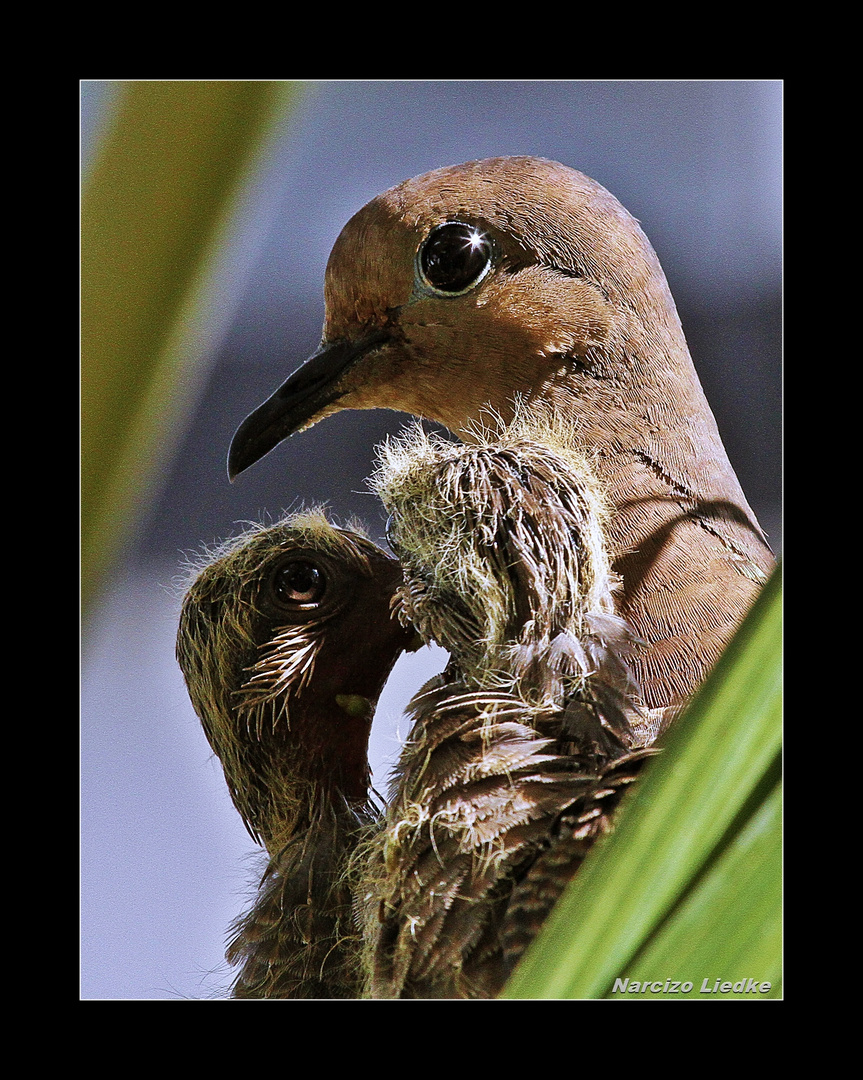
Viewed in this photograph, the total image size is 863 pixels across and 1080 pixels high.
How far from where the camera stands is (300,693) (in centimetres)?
85

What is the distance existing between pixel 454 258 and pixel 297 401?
204mm

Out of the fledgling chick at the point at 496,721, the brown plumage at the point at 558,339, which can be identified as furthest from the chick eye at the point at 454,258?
the fledgling chick at the point at 496,721

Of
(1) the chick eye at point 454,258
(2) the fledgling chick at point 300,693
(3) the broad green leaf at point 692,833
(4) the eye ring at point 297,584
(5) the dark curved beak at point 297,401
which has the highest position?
(1) the chick eye at point 454,258

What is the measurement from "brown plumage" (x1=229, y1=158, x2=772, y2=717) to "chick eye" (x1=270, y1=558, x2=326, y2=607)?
0.19 meters

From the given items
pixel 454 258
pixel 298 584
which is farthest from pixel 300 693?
pixel 454 258

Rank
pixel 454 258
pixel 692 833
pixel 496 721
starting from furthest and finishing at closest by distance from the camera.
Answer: pixel 454 258 → pixel 496 721 → pixel 692 833

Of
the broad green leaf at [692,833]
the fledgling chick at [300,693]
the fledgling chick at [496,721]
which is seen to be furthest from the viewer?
the fledgling chick at [300,693]

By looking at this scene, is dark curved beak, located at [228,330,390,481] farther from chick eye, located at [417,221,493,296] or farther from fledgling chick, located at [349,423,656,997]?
fledgling chick, located at [349,423,656,997]

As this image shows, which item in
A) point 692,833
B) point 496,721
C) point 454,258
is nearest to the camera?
point 692,833

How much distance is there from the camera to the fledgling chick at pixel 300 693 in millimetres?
847

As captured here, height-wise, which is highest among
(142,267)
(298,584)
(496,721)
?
(142,267)

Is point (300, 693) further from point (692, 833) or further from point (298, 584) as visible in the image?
point (692, 833)

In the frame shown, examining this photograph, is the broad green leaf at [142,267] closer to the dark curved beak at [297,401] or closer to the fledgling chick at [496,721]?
the dark curved beak at [297,401]

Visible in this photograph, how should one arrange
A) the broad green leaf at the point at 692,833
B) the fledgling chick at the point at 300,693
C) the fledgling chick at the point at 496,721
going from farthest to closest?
1. the fledgling chick at the point at 300,693
2. the fledgling chick at the point at 496,721
3. the broad green leaf at the point at 692,833
